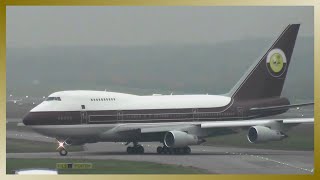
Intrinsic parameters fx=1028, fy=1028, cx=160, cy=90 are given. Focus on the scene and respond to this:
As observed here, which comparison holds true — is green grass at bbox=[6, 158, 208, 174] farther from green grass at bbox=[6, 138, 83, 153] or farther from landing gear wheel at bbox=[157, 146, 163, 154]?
landing gear wheel at bbox=[157, 146, 163, 154]

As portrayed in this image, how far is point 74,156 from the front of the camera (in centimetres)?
3216

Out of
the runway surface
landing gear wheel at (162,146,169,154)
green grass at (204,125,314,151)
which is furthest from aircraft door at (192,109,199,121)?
landing gear wheel at (162,146,169,154)

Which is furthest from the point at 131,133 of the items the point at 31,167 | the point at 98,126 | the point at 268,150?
the point at 31,167

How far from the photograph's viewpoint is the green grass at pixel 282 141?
3241cm

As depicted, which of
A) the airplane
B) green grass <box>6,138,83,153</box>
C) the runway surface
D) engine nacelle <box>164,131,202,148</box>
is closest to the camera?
the runway surface

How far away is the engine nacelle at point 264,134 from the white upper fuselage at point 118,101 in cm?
311

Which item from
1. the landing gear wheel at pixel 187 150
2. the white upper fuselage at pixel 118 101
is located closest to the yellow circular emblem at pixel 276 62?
the white upper fuselage at pixel 118 101

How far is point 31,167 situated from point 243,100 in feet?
43.0

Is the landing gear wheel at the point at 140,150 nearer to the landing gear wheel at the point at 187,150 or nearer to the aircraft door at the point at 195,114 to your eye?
the landing gear wheel at the point at 187,150

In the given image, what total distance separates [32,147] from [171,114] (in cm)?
712

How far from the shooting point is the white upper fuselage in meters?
37.2

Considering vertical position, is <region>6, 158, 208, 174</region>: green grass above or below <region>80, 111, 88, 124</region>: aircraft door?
below

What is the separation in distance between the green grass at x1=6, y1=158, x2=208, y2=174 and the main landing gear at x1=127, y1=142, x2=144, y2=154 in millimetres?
4877

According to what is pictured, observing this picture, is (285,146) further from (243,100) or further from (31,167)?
(31,167)
